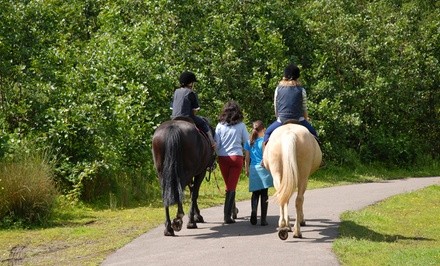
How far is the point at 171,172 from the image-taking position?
43.0 ft

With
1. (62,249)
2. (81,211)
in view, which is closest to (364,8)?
(81,211)

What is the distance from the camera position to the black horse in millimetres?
13125

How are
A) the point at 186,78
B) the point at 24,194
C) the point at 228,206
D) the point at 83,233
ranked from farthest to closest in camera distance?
the point at 24,194
the point at 228,206
the point at 186,78
the point at 83,233

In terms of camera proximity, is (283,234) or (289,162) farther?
(289,162)

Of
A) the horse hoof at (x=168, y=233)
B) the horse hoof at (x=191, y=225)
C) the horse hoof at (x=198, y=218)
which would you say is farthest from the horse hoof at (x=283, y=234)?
the horse hoof at (x=198, y=218)

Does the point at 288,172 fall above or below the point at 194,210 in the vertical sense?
above

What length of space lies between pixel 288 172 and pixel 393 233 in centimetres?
253

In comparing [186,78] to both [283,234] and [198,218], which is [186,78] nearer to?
[198,218]

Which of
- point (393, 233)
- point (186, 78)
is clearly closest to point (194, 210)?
point (186, 78)

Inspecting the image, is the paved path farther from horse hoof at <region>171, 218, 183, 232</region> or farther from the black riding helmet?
the black riding helmet

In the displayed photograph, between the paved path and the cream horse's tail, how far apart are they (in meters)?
0.68

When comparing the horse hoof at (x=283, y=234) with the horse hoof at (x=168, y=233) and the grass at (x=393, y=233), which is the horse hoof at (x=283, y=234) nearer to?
the grass at (x=393, y=233)

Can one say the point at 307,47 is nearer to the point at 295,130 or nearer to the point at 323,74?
the point at 323,74

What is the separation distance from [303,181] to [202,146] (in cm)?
205
